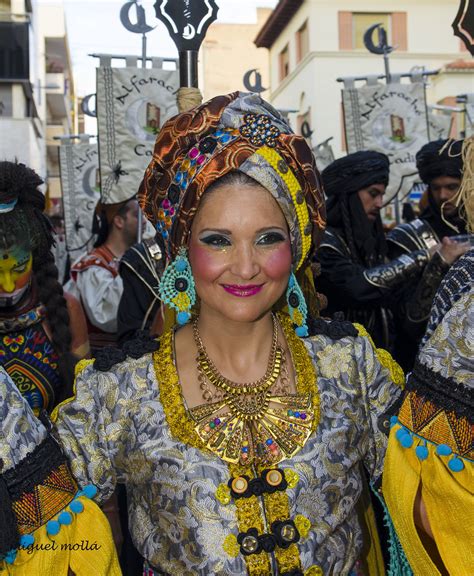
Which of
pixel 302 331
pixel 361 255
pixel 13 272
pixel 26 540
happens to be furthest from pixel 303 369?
pixel 361 255

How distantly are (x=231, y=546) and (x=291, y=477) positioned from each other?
23 centimetres

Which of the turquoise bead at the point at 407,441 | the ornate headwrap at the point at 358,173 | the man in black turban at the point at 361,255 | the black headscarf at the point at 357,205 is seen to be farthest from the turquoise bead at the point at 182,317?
the ornate headwrap at the point at 358,173

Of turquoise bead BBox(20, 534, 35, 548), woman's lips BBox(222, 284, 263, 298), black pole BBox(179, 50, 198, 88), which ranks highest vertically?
black pole BBox(179, 50, 198, 88)

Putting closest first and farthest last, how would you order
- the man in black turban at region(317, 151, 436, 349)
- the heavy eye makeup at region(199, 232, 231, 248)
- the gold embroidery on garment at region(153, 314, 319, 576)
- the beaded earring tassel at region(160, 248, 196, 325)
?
the gold embroidery on garment at region(153, 314, 319, 576) < the heavy eye makeup at region(199, 232, 231, 248) < the beaded earring tassel at region(160, 248, 196, 325) < the man in black turban at region(317, 151, 436, 349)

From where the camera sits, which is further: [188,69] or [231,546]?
[188,69]

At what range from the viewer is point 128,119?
6.00 metres

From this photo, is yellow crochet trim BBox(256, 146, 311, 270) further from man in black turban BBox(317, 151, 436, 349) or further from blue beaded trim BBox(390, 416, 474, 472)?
man in black turban BBox(317, 151, 436, 349)

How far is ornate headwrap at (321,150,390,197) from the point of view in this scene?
502cm

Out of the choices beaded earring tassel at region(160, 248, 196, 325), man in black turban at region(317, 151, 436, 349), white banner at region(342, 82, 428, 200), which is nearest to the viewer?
beaded earring tassel at region(160, 248, 196, 325)

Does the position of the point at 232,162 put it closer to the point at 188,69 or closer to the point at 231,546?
the point at 188,69

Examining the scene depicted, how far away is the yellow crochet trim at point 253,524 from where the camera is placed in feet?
6.86

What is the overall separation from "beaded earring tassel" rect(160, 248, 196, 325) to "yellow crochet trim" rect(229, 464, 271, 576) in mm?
488

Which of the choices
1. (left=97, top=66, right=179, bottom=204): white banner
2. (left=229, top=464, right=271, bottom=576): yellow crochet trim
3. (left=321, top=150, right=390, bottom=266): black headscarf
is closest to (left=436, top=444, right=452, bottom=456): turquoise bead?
(left=229, top=464, right=271, bottom=576): yellow crochet trim

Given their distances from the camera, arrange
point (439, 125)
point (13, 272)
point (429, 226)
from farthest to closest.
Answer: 1. point (439, 125)
2. point (429, 226)
3. point (13, 272)
